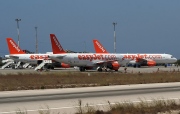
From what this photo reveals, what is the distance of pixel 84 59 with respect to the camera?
69.4 meters

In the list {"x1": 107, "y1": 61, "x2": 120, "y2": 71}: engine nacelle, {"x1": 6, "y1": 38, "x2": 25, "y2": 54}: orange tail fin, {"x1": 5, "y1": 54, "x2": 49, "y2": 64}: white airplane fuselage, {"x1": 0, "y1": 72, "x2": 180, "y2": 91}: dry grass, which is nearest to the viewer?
{"x1": 0, "y1": 72, "x2": 180, "y2": 91}: dry grass

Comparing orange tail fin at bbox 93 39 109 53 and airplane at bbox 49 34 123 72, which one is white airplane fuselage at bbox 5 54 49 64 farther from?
airplane at bbox 49 34 123 72

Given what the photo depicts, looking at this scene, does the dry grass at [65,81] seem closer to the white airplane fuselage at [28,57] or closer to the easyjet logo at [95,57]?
the easyjet logo at [95,57]

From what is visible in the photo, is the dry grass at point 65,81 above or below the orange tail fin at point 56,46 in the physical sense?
below

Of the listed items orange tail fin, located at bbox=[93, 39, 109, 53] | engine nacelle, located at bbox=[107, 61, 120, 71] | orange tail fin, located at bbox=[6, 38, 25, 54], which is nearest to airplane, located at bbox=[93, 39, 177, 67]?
orange tail fin, located at bbox=[93, 39, 109, 53]

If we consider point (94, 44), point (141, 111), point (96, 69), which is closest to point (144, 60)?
point (94, 44)

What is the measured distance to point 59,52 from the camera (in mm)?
70500

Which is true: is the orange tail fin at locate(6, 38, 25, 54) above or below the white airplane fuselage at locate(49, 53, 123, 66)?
above

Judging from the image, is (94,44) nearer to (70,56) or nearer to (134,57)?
(134,57)

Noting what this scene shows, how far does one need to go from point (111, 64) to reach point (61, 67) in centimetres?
1798

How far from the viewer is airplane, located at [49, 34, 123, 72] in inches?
2699

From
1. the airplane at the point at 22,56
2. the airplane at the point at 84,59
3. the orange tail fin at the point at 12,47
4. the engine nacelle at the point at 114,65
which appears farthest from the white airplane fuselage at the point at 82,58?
the orange tail fin at the point at 12,47

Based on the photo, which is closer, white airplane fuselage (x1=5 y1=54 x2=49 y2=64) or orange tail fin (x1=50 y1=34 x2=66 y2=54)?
orange tail fin (x1=50 y1=34 x2=66 y2=54)

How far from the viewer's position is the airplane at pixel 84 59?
6856 centimetres
